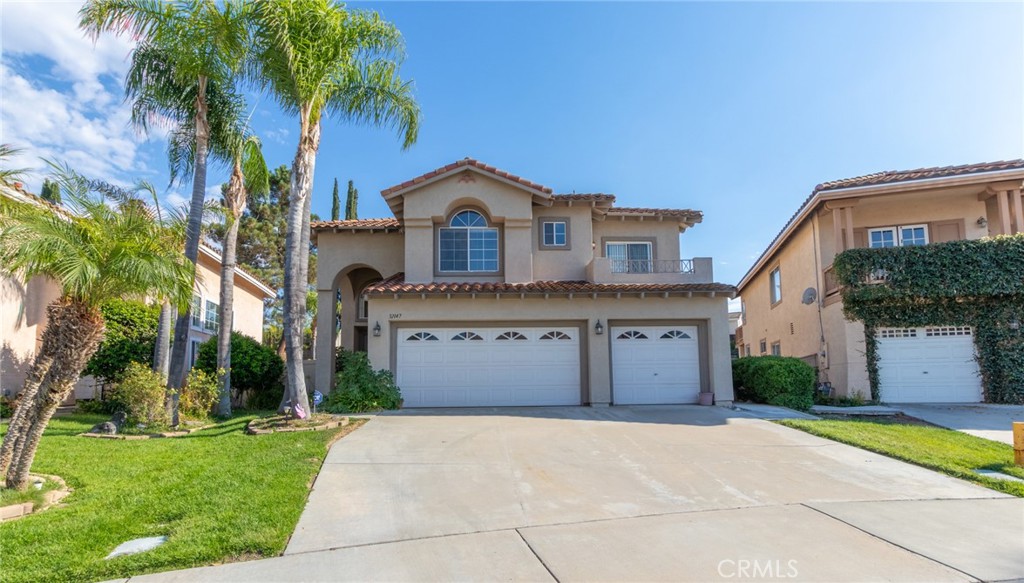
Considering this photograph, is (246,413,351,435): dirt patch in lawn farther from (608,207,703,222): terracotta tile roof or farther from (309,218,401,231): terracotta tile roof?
(608,207,703,222): terracotta tile roof

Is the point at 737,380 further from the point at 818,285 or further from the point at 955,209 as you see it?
the point at 955,209

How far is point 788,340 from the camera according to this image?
21.1 metres

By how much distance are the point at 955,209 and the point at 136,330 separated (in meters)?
23.6

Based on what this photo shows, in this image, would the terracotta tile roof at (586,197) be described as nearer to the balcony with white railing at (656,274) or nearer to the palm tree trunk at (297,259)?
the balcony with white railing at (656,274)

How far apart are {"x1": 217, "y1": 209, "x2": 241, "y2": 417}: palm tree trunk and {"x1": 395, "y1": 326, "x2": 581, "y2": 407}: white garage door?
160 inches

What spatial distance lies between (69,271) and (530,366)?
1050 centimetres

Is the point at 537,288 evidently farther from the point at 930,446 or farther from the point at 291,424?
the point at 930,446

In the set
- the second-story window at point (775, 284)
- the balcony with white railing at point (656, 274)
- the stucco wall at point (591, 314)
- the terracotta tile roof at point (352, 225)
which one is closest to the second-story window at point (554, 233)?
the balcony with white railing at point (656, 274)

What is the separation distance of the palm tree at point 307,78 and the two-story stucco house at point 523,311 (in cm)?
327

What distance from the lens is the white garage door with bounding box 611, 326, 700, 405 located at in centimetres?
1537

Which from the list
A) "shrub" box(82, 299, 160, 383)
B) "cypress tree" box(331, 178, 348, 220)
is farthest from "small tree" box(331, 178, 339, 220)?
"shrub" box(82, 299, 160, 383)

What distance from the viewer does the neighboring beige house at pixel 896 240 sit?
1566cm

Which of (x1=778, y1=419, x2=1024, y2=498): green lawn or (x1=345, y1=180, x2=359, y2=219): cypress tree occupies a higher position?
(x1=345, y1=180, x2=359, y2=219): cypress tree

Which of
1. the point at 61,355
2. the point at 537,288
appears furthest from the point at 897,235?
the point at 61,355
